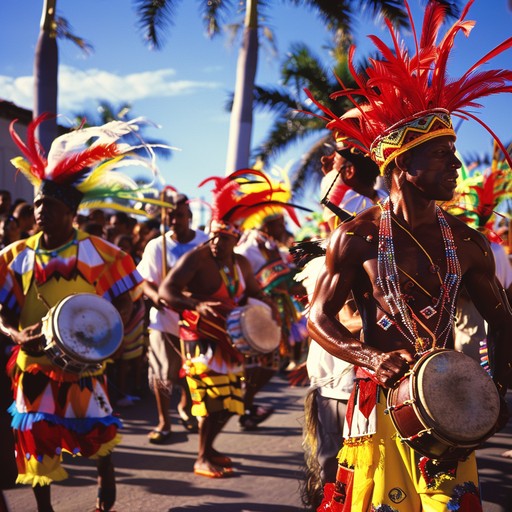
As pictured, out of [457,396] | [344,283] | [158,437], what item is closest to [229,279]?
[158,437]

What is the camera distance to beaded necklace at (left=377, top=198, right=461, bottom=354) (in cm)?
297

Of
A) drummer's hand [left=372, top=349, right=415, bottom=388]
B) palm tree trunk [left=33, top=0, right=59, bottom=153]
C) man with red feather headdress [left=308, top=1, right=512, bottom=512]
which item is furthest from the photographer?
palm tree trunk [left=33, top=0, right=59, bottom=153]

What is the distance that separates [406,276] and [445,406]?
604mm

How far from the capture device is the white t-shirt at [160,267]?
24.7ft

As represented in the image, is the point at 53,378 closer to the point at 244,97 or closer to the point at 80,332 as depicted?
the point at 80,332

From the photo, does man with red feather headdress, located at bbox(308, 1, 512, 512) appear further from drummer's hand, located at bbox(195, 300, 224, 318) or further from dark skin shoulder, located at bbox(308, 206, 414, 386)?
drummer's hand, located at bbox(195, 300, 224, 318)

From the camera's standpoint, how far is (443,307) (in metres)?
3.00

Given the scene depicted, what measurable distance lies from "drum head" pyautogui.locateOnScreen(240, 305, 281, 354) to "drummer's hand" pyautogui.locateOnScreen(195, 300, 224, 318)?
0.72 ft

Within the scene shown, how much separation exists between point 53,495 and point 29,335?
1464mm

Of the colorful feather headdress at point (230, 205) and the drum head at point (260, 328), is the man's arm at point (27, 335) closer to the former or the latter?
the drum head at point (260, 328)

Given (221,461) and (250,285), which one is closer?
(221,461)

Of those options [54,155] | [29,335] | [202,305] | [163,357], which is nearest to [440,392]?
[29,335]

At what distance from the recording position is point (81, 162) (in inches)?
196

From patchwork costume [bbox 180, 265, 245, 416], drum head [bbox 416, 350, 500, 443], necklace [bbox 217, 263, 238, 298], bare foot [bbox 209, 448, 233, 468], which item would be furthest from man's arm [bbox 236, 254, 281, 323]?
drum head [bbox 416, 350, 500, 443]
